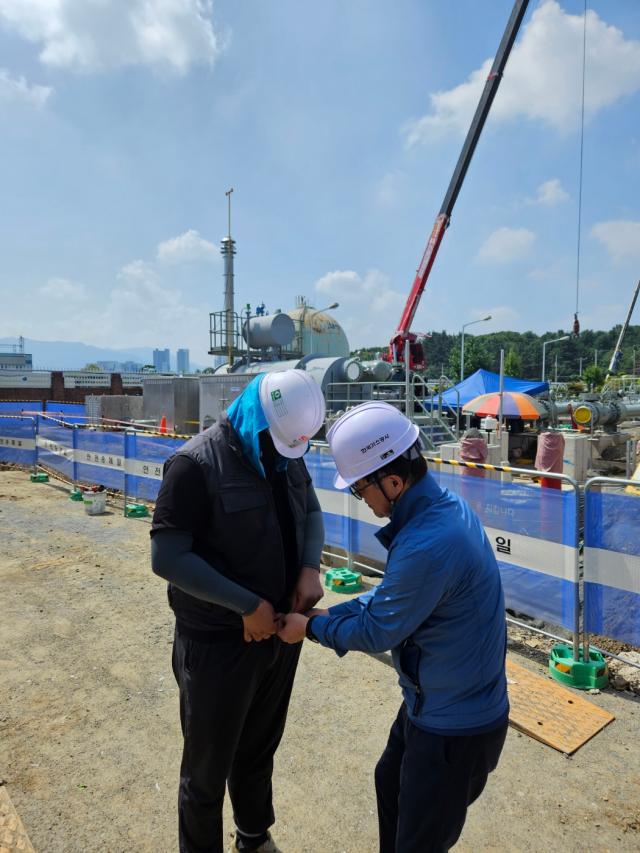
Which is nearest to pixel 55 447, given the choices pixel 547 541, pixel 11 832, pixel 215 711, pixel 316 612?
pixel 11 832

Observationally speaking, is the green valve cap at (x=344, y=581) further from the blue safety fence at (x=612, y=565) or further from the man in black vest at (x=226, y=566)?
the man in black vest at (x=226, y=566)

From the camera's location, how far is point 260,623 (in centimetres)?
207

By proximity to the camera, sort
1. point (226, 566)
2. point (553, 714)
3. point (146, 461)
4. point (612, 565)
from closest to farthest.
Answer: point (226, 566)
point (553, 714)
point (612, 565)
point (146, 461)

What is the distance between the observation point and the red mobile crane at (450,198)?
17.9 metres

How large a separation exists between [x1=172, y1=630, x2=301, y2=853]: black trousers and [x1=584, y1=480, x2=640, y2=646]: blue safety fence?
274cm

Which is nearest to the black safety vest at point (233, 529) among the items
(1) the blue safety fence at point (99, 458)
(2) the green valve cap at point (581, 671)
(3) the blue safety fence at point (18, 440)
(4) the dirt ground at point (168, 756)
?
(4) the dirt ground at point (168, 756)

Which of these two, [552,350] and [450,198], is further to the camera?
[552,350]

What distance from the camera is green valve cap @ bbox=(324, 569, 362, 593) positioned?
240 inches

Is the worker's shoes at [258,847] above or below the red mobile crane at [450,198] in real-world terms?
below

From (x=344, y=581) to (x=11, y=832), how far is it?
12.7 feet

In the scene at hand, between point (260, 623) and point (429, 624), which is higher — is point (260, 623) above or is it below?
below

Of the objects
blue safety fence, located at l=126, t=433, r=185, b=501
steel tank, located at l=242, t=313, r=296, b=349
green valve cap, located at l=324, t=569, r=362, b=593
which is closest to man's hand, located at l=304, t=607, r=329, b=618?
A: green valve cap, located at l=324, t=569, r=362, b=593

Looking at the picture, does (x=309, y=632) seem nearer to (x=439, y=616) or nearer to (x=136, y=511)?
(x=439, y=616)

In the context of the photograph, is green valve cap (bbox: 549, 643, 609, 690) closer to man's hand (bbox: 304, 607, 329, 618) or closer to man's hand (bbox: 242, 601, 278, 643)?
man's hand (bbox: 304, 607, 329, 618)
